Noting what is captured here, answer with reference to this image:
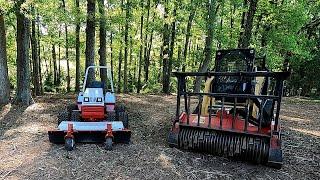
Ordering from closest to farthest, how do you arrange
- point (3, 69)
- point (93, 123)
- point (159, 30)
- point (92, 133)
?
point (92, 133) → point (93, 123) → point (3, 69) → point (159, 30)

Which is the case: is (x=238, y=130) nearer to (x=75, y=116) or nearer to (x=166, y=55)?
(x=75, y=116)

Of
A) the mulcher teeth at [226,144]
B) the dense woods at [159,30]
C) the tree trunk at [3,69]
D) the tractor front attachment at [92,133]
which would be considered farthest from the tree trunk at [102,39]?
the mulcher teeth at [226,144]

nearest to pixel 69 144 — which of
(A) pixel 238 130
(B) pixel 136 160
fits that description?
(B) pixel 136 160

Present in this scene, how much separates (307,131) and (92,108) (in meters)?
5.44

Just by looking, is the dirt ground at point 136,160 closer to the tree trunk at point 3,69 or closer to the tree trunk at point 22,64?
the tree trunk at point 22,64

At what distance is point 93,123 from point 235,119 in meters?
2.88

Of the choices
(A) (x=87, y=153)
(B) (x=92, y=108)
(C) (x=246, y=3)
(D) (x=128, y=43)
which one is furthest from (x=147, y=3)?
(A) (x=87, y=153)

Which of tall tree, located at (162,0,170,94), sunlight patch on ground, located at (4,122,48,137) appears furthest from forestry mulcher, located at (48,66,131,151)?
tall tree, located at (162,0,170,94)

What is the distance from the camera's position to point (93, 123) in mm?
6379

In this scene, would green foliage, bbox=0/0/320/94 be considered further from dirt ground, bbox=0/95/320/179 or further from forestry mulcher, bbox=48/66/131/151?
dirt ground, bbox=0/95/320/179

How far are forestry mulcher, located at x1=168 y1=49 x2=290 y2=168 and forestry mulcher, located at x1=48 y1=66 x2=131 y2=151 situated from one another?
3.81 feet

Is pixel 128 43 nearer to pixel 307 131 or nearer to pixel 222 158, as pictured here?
pixel 307 131

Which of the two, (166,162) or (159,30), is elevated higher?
(159,30)

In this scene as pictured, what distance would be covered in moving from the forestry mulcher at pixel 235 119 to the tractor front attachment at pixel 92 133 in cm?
105
